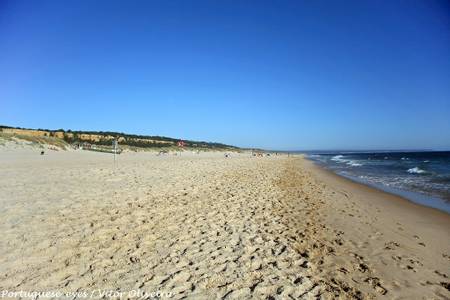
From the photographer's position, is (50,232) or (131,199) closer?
(50,232)

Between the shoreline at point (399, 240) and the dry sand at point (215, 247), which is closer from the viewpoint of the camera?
the dry sand at point (215, 247)

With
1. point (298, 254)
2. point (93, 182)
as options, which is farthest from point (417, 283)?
point (93, 182)

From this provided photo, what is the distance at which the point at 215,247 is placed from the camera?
5.40m

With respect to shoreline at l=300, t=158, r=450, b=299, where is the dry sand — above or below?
above

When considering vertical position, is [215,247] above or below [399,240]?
above

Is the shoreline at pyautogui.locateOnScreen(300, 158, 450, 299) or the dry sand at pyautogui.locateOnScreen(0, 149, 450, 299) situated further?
the shoreline at pyautogui.locateOnScreen(300, 158, 450, 299)

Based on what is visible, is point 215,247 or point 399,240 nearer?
point 215,247

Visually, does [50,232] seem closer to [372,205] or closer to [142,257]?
[142,257]

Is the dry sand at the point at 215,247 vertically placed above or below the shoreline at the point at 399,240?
above

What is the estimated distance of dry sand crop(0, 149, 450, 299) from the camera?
13.3ft

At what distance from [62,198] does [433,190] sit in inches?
655

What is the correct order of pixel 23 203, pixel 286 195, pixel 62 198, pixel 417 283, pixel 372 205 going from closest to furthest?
1. pixel 417 283
2. pixel 23 203
3. pixel 62 198
4. pixel 372 205
5. pixel 286 195

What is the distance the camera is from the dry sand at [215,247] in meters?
4.06

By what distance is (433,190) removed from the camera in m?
15.3
